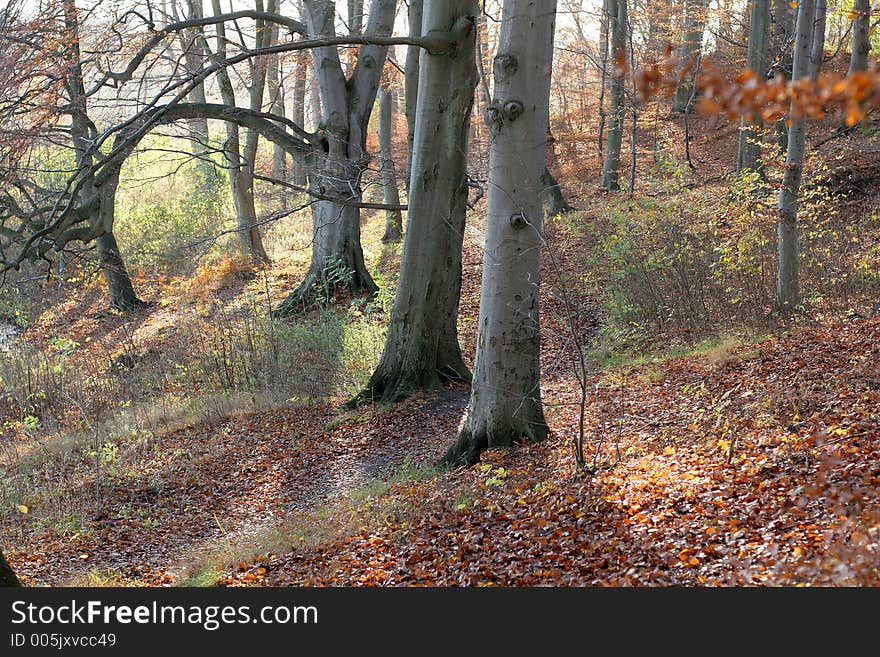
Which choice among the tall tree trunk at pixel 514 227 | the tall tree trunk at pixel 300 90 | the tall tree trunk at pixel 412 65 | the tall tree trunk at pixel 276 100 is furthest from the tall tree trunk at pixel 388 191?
the tall tree trunk at pixel 514 227

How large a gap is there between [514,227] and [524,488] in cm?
211

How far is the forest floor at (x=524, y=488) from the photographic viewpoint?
14.4 feet

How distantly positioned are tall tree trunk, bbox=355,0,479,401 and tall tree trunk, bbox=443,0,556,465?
105 inches

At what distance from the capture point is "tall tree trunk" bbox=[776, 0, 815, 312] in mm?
8609

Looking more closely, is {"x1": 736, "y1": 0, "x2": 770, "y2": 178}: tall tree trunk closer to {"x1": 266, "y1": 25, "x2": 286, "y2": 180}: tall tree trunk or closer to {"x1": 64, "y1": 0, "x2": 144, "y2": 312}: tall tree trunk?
{"x1": 266, "y1": 25, "x2": 286, "y2": 180}: tall tree trunk

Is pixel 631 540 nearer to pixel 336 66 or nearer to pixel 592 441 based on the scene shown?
pixel 592 441

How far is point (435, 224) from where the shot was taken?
9695mm

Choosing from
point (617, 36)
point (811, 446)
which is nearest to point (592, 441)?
point (811, 446)

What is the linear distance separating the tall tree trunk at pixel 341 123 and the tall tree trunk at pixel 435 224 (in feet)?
15.6

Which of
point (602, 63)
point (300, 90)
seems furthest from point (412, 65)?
point (602, 63)

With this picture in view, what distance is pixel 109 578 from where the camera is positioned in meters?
5.96

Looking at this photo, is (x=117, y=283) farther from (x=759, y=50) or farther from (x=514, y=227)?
(x=759, y=50)

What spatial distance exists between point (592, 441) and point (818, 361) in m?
2.24

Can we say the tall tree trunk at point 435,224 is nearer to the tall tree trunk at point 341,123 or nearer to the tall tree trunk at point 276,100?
the tall tree trunk at point 341,123
